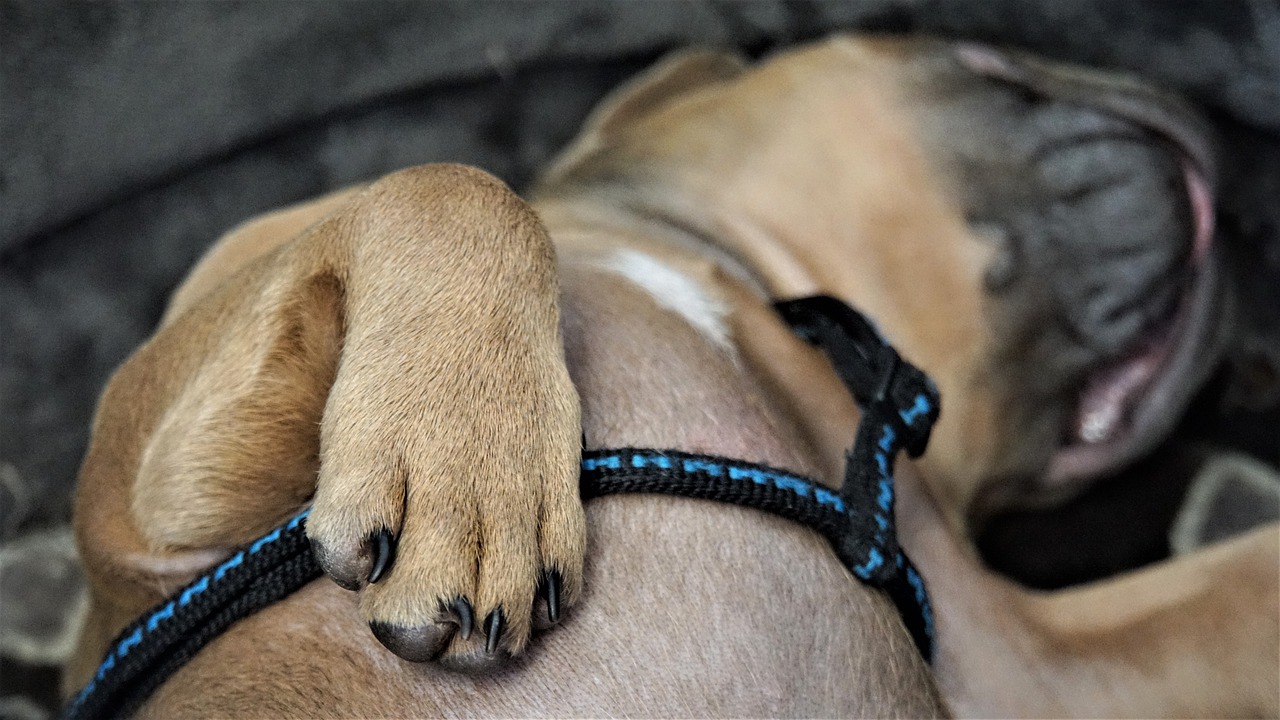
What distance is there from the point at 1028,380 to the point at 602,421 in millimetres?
700

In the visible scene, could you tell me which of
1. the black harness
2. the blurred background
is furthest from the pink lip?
the black harness

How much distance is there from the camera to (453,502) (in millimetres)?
750

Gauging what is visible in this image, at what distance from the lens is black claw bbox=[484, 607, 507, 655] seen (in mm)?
720

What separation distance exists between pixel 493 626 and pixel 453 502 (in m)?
0.09

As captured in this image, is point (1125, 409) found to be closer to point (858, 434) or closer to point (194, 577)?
point (858, 434)

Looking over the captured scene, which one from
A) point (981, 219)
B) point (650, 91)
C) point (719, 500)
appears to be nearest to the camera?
point (719, 500)

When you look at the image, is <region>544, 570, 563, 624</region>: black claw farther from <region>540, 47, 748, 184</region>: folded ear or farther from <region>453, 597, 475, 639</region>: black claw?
<region>540, 47, 748, 184</region>: folded ear

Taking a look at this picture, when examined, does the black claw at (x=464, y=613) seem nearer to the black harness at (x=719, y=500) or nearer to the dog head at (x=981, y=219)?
the black harness at (x=719, y=500)

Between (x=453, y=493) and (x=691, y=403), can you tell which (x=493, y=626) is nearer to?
(x=453, y=493)

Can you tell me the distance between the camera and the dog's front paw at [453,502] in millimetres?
722

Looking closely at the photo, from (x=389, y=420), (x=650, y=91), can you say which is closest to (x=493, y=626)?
(x=389, y=420)

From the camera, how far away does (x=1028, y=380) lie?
1396 mm

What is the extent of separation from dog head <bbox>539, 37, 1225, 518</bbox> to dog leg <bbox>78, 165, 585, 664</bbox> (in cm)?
53

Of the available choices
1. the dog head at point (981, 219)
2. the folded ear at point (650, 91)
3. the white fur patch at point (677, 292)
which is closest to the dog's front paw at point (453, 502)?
the white fur patch at point (677, 292)
